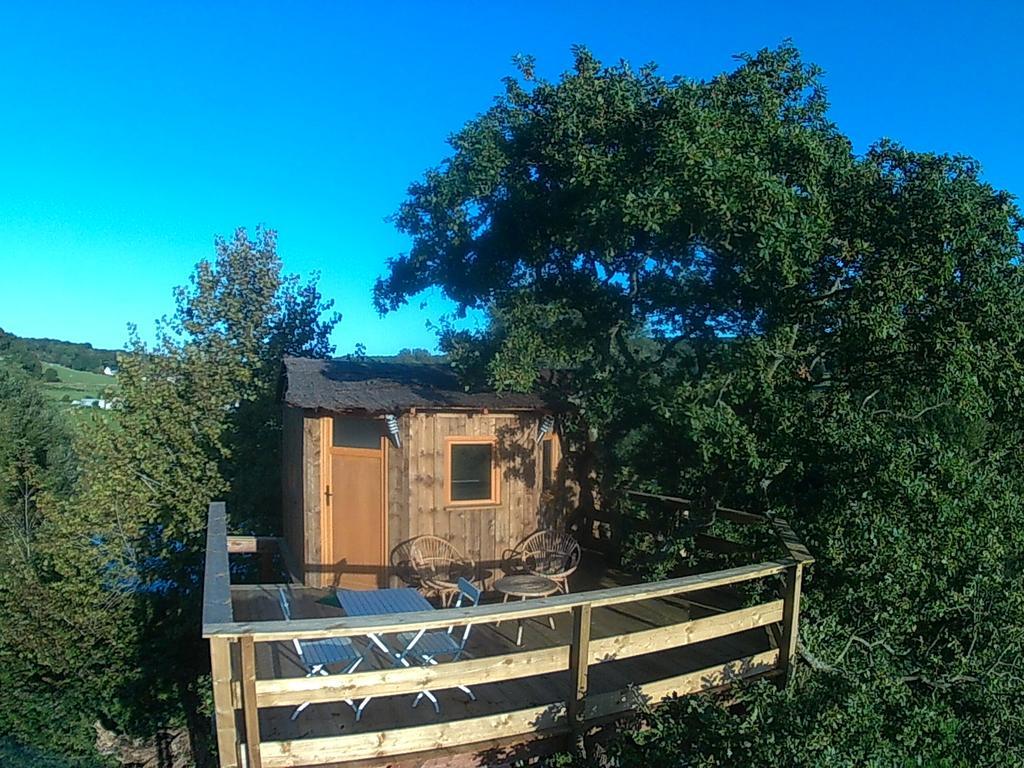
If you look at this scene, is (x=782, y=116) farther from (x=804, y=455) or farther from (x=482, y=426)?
(x=482, y=426)

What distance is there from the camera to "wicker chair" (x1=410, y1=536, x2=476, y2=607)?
306 inches

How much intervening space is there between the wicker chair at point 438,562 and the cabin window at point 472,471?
528mm

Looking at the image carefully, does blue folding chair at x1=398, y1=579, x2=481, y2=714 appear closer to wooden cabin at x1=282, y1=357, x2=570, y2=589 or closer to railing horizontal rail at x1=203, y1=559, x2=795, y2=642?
railing horizontal rail at x1=203, y1=559, x2=795, y2=642

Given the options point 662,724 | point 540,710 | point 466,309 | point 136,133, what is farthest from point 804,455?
point 136,133

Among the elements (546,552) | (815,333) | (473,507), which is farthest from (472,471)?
(815,333)

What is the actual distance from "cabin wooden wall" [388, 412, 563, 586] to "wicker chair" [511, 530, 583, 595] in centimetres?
12

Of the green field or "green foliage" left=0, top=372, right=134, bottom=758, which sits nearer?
"green foliage" left=0, top=372, right=134, bottom=758

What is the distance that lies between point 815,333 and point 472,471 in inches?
161

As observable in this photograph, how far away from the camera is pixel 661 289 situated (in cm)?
754

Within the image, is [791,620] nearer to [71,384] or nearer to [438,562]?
[438,562]

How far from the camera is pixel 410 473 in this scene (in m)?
7.84

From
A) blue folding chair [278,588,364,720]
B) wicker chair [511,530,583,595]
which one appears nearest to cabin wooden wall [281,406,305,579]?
wicker chair [511,530,583,595]

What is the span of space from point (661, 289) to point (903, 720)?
449cm

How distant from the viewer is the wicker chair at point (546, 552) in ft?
27.6
